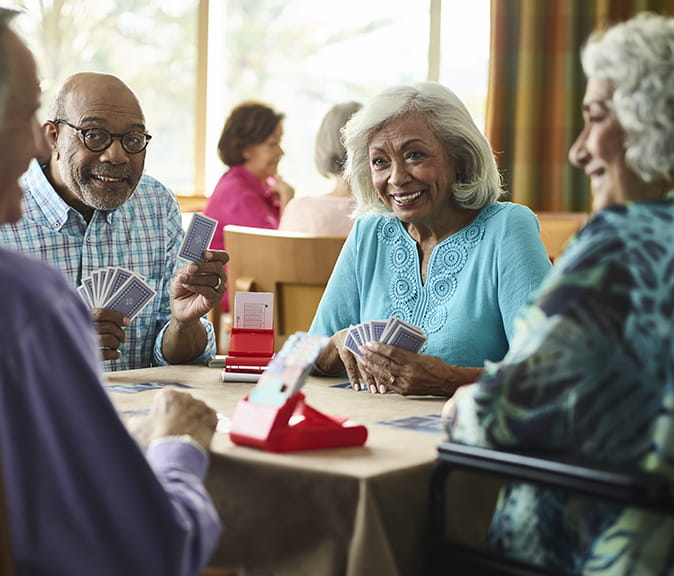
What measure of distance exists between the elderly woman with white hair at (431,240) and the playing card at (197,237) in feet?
1.40

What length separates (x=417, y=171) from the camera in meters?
2.49

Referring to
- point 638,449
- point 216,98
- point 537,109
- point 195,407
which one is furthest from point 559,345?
point 216,98

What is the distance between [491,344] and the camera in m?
2.32

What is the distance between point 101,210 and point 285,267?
0.97 meters

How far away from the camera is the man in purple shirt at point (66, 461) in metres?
0.99

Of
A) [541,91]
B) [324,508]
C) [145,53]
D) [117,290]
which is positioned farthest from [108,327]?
[145,53]

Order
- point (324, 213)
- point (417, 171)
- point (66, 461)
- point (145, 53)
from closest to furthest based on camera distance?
point (66, 461), point (417, 171), point (324, 213), point (145, 53)

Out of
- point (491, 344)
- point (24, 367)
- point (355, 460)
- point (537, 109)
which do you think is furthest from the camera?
point (537, 109)

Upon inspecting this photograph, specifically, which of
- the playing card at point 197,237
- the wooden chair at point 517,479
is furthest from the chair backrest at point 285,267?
the wooden chair at point 517,479

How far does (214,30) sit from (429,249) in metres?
4.17

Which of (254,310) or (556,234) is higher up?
(556,234)

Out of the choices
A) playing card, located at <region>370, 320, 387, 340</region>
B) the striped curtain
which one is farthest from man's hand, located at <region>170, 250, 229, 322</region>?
the striped curtain

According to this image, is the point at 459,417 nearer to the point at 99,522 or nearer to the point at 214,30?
the point at 99,522

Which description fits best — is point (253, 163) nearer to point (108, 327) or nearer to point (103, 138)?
point (103, 138)
